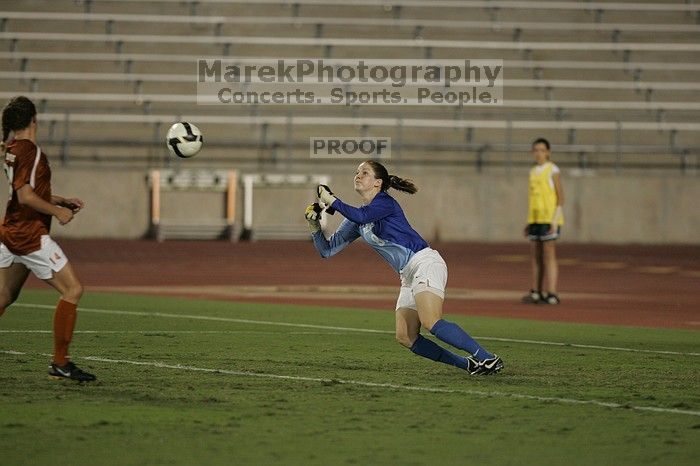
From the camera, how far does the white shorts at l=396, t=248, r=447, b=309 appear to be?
9891 mm

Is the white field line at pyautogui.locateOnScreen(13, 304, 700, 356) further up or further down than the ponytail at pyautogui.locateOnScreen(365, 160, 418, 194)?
further down

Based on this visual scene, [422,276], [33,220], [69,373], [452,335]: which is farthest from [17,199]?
[452,335]

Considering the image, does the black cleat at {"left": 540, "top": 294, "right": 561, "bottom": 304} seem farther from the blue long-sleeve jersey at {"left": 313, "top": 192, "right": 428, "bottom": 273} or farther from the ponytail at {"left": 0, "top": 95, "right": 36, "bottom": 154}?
the ponytail at {"left": 0, "top": 95, "right": 36, "bottom": 154}

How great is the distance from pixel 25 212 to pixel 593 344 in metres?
6.10

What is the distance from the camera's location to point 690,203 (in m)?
31.1

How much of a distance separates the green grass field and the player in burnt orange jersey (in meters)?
0.48

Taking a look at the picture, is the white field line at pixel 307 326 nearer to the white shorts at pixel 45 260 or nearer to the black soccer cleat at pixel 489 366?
the black soccer cleat at pixel 489 366

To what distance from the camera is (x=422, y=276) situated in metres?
9.92

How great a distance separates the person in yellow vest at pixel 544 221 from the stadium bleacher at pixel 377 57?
13.3 metres

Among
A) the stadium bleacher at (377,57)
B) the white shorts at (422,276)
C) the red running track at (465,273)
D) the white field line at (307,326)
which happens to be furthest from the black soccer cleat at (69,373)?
the stadium bleacher at (377,57)

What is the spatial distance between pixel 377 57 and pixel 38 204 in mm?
25356

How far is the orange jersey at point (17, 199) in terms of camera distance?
9016 millimetres

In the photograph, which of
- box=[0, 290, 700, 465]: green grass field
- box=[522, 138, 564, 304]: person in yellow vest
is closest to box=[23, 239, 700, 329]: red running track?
box=[522, 138, 564, 304]: person in yellow vest

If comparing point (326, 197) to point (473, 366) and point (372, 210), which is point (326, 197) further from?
Answer: point (473, 366)
